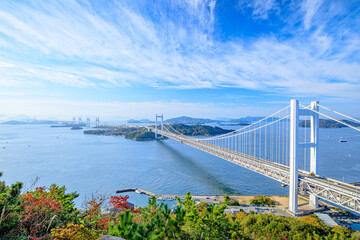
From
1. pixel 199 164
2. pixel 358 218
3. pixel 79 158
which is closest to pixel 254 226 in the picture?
pixel 358 218

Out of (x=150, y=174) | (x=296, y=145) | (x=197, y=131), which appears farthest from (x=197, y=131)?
(x=296, y=145)

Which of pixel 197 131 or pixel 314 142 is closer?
pixel 314 142

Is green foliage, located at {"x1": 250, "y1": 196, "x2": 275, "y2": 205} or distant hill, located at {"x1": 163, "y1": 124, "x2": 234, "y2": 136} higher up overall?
distant hill, located at {"x1": 163, "y1": 124, "x2": 234, "y2": 136}

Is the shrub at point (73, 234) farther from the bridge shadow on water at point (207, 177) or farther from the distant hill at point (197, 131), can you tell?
the distant hill at point (197, 131)

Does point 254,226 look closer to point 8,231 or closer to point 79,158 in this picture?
point 8,231

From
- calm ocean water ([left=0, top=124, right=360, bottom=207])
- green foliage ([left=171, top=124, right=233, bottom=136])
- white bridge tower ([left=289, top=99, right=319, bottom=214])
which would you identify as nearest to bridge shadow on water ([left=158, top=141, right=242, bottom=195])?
calm ocean water ([left=0, top=124, right=360, bottom=207])

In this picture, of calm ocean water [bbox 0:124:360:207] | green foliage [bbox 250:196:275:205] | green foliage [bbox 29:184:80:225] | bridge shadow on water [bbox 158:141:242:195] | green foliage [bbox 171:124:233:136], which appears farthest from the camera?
green foliage [bbox 171:124:233:136]

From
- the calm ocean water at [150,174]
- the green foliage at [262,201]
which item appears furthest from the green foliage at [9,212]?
the green foliage at [262,201]

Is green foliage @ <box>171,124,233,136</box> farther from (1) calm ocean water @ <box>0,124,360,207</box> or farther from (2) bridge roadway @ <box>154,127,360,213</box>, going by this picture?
(2) bridge roadway @ <box>154,127,360,213</box>

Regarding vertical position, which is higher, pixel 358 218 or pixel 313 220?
pixel 313 220

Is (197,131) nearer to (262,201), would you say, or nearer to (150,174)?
(150,174)

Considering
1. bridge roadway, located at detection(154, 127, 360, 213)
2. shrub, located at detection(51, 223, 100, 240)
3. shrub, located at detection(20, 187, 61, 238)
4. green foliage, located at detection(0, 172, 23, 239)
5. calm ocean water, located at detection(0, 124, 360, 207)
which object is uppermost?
green foliage, located at detection(0, 172, 23, 239)
